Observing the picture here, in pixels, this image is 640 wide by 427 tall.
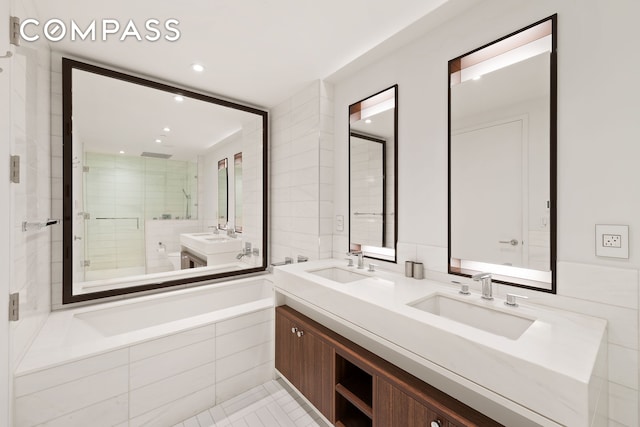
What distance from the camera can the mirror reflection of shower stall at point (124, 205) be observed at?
6.73ft

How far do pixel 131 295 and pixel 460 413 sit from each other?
229cm

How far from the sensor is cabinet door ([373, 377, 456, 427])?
3.39 ft

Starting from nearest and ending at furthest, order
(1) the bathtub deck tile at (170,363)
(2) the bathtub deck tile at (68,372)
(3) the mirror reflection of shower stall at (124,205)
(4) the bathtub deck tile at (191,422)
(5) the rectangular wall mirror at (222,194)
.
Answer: (2) the bathtub deck tile at (68,372)
(1) the bathtub deck tile at (170,363)
(4) the bathtub deck tile at (191,422)
(3) the mirror reflection of shower stall at (124,205)
(5) the rectangular wall mirror at (222,194)

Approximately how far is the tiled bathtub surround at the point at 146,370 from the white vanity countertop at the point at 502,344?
2.64 ft

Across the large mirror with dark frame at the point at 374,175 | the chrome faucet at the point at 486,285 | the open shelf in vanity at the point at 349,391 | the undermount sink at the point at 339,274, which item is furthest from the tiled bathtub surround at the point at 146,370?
the chrome faucet at the point at 486,285

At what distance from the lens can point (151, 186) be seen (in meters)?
2.40

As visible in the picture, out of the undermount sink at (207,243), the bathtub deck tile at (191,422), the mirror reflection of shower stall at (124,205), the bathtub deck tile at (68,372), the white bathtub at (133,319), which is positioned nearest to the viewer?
the bathtub deck tile at (68,372)

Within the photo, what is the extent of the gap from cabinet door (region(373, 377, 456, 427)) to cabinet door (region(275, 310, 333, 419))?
0.33 meters

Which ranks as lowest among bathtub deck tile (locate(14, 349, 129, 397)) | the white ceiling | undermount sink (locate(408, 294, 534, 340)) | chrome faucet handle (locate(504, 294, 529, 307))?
bathtub deck tile (locate(14, 349, 129, 397))

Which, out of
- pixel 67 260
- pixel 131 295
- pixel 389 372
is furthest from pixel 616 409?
pixel 67 260

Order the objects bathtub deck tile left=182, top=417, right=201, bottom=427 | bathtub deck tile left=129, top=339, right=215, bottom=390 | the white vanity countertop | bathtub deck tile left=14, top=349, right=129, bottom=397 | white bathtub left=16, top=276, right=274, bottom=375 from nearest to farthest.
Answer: the white vanity countertop
bathtub deck tile left=14, top=349, right=129, bottom=397
white bathtub left=16, top=276, right=274, bottom=375
bathtub deck tile left=129, top=339, right=215, bottom=390
bathtub deck tile left=182, top=417, right=201, bottom=427

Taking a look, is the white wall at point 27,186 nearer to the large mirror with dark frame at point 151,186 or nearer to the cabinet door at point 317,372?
the large mirror with dark frame at point 151,186

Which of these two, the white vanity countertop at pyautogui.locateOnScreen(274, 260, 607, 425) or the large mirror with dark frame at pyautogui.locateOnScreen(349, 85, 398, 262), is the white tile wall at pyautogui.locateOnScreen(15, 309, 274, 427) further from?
the large mirror with dark frame at pyautogui.locateOnScreen(349, 85, 398, 262)

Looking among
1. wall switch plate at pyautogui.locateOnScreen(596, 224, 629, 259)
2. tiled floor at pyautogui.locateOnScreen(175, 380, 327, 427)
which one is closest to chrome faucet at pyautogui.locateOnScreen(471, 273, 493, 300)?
wall switch plate at pyautogui.locateOnScreen(596, 224, 629, 259)
